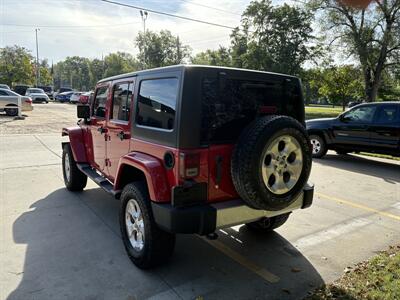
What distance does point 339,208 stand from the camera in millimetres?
5285

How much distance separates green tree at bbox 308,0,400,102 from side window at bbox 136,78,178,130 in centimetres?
2701

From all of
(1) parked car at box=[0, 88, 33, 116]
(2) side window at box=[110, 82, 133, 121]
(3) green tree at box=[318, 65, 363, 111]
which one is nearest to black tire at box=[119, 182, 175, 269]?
(2) side window at box=[110, 82, 133, 121]

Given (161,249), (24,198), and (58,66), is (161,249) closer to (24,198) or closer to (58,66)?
(24,198)

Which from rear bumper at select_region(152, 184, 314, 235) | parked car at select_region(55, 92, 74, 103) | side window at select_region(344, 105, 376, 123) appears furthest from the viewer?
parked car at select_region(55, 92, 74, 103)

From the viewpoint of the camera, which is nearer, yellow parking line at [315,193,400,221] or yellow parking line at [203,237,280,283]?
yellow parking line at [203,237,280,283]

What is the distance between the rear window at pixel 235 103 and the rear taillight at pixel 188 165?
0.59ft

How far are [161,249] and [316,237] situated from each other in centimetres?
213

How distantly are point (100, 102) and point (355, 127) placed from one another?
7.09 metres

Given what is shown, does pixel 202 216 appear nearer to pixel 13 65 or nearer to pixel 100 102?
pixel 100 102

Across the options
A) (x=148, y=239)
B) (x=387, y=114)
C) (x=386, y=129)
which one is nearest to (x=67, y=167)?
(x=148, y=239)

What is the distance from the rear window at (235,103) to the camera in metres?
2.94

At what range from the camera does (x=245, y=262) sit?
3.54 metres

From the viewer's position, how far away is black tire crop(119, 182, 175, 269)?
3088 mm

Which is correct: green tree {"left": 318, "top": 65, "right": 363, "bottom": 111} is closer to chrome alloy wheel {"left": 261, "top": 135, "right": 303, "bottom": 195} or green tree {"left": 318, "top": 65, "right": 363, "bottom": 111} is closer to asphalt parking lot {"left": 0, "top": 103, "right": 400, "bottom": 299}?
asphalt parking lot {"left": 0, "top": 103, "right": 400, "bottom": 299}
